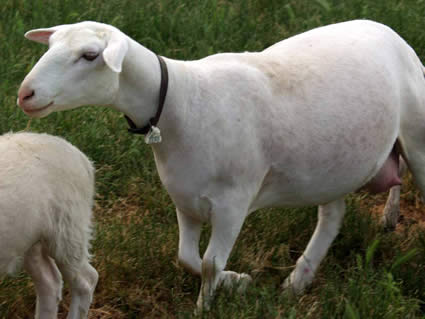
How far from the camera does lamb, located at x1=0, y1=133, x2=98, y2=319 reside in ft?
12.0

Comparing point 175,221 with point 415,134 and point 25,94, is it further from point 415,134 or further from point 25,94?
point 25,94

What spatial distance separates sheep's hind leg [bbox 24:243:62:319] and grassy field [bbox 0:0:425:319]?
191 mm

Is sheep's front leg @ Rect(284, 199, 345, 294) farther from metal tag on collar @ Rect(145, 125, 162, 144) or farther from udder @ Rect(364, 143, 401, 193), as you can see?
metal tag on collar @ Rect(145, 125, 162, 144)

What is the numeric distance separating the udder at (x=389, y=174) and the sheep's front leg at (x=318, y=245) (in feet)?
0.84

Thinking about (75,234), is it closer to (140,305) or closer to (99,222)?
(140,305)

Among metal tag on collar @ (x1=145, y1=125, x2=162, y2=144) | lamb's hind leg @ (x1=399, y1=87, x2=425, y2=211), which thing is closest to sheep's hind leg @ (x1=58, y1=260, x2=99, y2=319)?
metal tag on collar @ (x1=145, y1=125, x2=162, y2=144)

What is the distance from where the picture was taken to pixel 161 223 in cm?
492

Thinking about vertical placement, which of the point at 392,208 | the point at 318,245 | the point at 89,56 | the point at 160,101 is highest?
the point at 89,56

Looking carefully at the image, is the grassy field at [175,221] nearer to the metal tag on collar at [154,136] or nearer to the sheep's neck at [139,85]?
the metal tag on collar at [154,136]

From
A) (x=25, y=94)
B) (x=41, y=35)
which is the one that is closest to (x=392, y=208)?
(x=41, y=35)

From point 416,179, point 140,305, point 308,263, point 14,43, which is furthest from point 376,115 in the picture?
point 14,43

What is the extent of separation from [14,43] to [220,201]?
292 cm

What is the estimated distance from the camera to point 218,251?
4.05 m

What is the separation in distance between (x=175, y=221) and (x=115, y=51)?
1.69 meters
